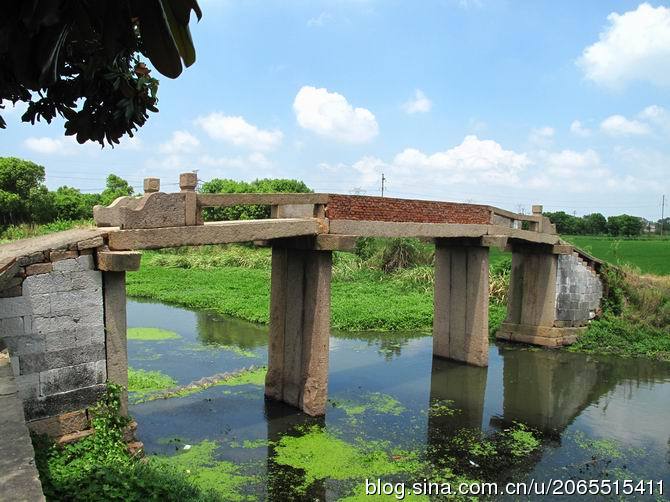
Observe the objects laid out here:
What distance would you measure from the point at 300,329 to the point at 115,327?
11.2 feet

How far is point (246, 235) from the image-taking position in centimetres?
815

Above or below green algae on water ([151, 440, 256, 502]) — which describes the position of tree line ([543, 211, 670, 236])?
above

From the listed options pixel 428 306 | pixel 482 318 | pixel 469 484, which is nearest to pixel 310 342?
pixel 469 484

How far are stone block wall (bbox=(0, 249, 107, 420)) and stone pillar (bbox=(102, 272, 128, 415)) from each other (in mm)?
70

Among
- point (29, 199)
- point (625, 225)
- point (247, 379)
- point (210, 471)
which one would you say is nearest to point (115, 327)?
point (210, 471)

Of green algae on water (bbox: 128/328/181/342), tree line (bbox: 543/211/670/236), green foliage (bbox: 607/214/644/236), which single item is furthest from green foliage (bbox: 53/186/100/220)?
green foliage (bbox: 607/214/644/236)

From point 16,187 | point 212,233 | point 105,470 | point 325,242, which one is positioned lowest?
point 105,470

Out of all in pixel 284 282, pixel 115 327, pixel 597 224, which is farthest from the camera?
pixel 597 224

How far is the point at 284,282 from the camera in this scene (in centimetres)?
988

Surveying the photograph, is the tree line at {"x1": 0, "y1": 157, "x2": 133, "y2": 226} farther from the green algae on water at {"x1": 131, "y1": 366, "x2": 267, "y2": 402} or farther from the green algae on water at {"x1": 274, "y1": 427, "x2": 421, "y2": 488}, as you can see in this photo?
the green algae on water at {"x1": 274, "y1": 427, "x2": 421, "y2": 488}

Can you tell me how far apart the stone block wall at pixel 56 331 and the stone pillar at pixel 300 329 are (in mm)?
3472

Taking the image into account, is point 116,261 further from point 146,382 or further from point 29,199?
point 29,199

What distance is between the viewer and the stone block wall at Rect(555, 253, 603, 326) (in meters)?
14.8

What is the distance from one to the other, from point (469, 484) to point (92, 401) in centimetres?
467
